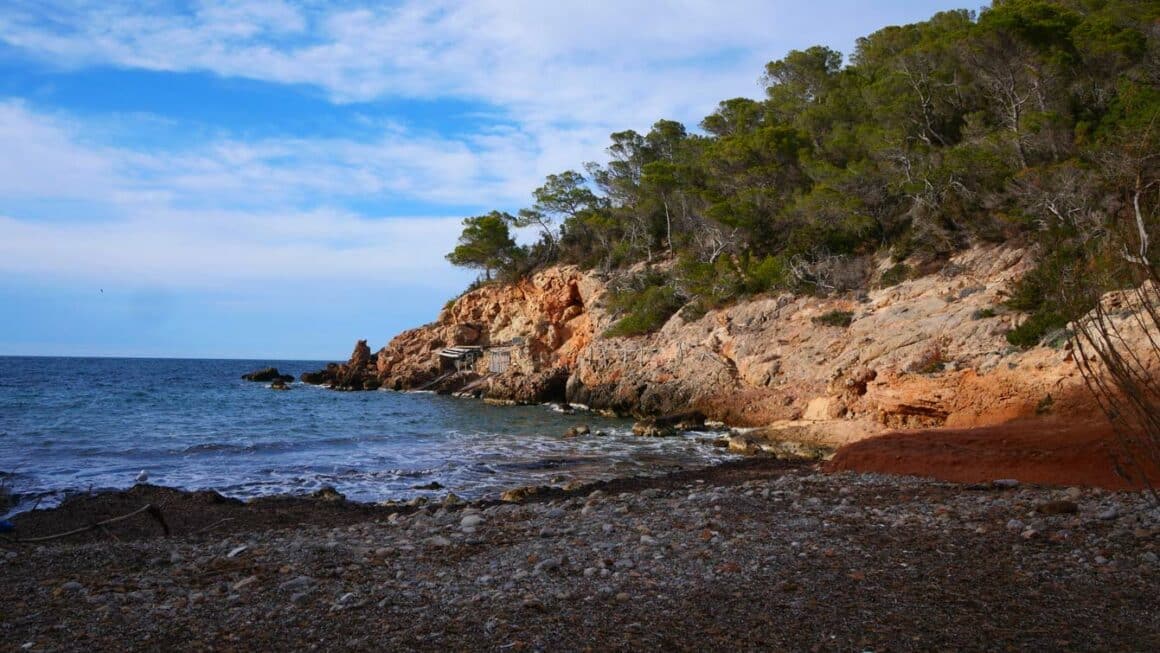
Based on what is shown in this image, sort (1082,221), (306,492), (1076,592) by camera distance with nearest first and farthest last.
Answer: (1076,592), (306,492), (1082,221)

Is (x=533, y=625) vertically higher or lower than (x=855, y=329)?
lower

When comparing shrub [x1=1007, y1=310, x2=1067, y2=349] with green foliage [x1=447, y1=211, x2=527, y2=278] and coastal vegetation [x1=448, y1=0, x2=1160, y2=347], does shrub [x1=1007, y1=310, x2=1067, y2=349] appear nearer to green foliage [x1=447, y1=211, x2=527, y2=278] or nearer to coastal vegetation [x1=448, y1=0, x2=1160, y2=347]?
coastal vegetation [x1=448, y1=0, x2=1160, y2=347]

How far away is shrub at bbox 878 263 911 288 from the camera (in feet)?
82.3

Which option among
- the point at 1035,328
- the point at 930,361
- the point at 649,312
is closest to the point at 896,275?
the point at 930,361

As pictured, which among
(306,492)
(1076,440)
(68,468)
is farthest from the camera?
(68,468)

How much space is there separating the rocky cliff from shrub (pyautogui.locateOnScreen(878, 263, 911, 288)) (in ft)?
1.41

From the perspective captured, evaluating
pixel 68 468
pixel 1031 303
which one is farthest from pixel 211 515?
pixel 1031 303

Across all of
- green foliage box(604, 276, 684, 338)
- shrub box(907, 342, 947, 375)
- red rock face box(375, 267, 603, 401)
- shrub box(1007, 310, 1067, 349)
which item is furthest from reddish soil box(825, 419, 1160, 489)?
red rock face box(375, 267, 603, 401)

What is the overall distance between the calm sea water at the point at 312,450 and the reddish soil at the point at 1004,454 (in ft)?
16.5

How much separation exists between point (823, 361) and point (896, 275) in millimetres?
4417

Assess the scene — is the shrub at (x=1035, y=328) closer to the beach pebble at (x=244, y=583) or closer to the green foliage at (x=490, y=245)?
the beach pebble at (x=244, y=583)

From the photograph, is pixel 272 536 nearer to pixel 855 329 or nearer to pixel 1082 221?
pixel 855 329

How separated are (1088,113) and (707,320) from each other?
1548 centimetres

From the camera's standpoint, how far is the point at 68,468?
17.0 metres
